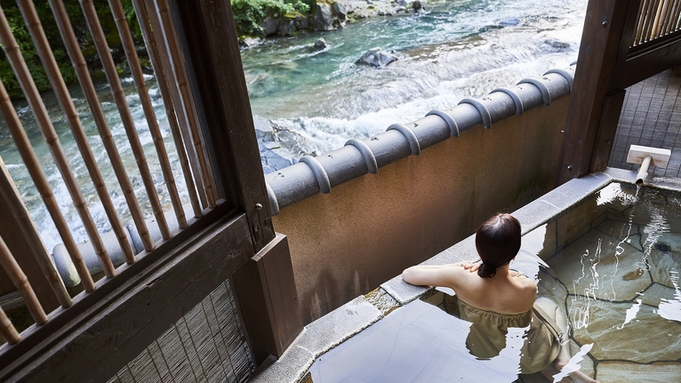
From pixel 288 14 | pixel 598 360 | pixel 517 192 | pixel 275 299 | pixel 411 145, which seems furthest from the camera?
pixel 288 14

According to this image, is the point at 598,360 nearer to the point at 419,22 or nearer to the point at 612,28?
the point at 612,28

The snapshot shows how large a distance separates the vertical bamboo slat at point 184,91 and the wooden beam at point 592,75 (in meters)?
3.19

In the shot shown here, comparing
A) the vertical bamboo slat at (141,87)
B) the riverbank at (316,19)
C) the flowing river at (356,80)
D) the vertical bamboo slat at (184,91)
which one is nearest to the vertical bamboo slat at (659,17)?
the flowing river at (356,80)

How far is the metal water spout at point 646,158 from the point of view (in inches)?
151

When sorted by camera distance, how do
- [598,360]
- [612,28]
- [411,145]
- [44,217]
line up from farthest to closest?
[44,217] < [411,145] < [612,28] < [598,360]

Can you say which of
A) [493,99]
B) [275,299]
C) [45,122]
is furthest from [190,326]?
[493,99]

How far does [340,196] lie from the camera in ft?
11.8

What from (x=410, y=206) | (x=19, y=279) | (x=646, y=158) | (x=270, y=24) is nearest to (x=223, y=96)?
(x=19, y=279)

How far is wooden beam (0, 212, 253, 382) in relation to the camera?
1415mm

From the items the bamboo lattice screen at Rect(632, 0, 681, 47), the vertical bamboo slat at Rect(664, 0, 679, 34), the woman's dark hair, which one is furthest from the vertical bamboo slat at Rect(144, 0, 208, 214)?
the vertical bamboo slat at Rect(664, 0, 679, 34)

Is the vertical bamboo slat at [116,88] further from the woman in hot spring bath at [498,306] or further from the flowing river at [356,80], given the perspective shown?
the flowing river at [356,80]

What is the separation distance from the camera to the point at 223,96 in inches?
71.5

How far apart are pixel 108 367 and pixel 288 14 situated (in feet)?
40.4

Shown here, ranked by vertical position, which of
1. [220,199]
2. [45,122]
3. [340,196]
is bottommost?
[340,196]
